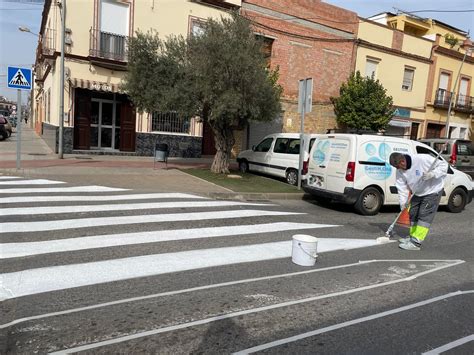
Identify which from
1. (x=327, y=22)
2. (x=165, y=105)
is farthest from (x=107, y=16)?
(x=327, y=22)

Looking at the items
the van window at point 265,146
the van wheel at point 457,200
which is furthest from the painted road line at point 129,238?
the van window at point 265,146

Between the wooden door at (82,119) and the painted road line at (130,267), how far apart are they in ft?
46.8

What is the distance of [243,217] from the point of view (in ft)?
27.7

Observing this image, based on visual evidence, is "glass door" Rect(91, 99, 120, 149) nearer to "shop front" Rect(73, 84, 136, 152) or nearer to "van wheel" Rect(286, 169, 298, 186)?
"shop front" Rect(73, 84, 136, 152)

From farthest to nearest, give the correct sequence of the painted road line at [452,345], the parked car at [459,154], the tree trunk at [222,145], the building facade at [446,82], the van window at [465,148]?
the building facade at [446,82] < the van window at [465,148] < the parked car at [459,154] < the tree trunk at [222,145] < the painted road line at [452,345]

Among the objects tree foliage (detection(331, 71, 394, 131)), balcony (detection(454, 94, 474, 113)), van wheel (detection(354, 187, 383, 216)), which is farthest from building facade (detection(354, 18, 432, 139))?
van wheel (detection(354, 187, 383, 216))

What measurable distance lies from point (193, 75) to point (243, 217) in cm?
635

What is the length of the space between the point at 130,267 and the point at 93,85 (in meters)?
14.5

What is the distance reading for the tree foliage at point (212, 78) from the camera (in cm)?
1248

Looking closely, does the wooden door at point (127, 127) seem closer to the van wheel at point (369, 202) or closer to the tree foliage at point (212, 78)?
→ the tree foliage at point (212, 78)

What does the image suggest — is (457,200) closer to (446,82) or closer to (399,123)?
(399,123)

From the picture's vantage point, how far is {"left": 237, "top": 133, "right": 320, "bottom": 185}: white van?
549 inches

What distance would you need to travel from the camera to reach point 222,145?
14.7 metres

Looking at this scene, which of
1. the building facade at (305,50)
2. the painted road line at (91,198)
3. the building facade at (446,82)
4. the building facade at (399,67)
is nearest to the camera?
the painted road line at (91,198)
